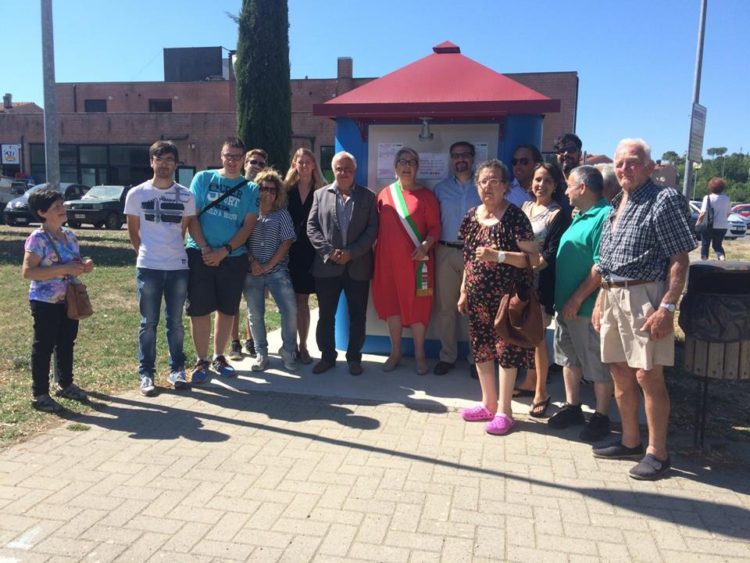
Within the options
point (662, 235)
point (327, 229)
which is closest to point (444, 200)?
point (327, 229)

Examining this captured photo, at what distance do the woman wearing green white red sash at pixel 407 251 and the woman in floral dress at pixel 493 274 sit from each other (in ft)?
2.80

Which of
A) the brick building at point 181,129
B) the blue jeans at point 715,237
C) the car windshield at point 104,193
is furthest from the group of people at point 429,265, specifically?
the brick building at point 181,129

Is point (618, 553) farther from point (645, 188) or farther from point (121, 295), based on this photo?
point (121, 295)

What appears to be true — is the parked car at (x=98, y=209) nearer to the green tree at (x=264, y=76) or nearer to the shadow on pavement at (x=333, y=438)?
the green tree at (x=264, y=76)

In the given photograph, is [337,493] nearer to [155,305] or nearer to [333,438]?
[333,438]

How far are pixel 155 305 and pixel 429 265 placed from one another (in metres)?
2.28

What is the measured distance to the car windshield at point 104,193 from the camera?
22656 mm

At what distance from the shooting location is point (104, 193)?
75.2 feet

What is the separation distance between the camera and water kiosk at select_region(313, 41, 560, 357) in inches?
209

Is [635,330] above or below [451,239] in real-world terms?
below

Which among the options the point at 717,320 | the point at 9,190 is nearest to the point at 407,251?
the point at 717,320

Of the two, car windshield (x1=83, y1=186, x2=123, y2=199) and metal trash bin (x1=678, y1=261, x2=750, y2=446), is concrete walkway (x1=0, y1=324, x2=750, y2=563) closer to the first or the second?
metal trash bin (x1=678, y1=261, x2=750, y2=446)

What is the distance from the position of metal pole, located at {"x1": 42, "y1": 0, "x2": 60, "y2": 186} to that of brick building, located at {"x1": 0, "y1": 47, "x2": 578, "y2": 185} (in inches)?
728

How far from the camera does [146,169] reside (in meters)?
33.0
